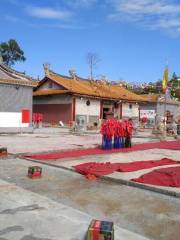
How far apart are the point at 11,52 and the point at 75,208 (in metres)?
62.8

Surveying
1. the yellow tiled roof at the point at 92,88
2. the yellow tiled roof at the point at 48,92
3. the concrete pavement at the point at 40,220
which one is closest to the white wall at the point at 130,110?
the yellow tiled roof at the point at 92,88

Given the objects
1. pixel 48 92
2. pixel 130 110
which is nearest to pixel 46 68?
pixel 48 92

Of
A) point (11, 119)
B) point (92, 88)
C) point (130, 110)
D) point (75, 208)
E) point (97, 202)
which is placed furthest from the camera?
point (130, 110)

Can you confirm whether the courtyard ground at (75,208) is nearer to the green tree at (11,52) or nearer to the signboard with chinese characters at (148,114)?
the signboard with chinese characters at (148,114)

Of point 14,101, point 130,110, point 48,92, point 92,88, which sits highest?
point 92,88

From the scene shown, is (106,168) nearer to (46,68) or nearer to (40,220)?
(40,220)

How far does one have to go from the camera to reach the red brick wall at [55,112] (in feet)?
125

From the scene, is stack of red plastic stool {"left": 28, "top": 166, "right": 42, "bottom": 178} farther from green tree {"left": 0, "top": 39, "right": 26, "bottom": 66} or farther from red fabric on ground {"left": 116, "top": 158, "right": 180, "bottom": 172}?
green tree {"left": 0, "top": 39, "right": 26, "bottom": 66}

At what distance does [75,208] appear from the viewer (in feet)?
22.9

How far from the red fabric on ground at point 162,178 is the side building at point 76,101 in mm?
26189

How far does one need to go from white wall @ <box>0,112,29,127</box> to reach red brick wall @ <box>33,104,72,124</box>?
11.4m

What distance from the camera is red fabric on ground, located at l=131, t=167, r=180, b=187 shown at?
8.82 m

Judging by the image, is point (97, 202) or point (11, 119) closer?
point (97, 202)

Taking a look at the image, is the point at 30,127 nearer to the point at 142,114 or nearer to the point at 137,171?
the point at 137,171
